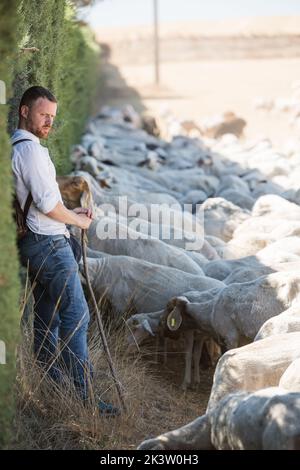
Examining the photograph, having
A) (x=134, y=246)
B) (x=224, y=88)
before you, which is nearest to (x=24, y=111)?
(x=134, y=246)

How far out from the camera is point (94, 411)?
5781mm

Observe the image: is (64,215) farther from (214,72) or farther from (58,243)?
(214,72)

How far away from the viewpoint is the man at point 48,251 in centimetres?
571

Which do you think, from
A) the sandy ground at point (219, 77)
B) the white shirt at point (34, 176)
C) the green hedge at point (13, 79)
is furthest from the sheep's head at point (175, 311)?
the sandy ground at point (219, 77)

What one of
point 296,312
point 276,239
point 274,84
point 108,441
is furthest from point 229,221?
point 274,84

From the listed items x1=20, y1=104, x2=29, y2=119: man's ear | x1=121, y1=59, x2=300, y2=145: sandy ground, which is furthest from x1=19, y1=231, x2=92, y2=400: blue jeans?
x1=121, y1=59, x2=300, y2=145: sandy ground

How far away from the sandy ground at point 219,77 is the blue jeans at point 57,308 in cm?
2082

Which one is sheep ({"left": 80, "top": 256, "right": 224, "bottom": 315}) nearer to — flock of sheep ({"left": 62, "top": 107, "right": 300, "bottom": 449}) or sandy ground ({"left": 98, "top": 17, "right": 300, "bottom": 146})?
flock of sheep ({"left": 62, "top": 107, "right": 300, "bottom": 449})

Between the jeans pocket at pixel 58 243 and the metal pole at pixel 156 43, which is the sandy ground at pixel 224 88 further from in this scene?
the jeans pocket at pixel 58 243

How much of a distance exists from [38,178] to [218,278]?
13.1ft

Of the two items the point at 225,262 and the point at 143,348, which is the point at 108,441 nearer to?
the point at 143,348

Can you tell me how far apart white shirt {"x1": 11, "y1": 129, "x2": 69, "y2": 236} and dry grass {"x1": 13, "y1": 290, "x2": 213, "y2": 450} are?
1.00m

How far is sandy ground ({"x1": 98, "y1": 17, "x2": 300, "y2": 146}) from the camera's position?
32.5 meters

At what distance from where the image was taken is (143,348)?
Answer: 7918 millimetres
